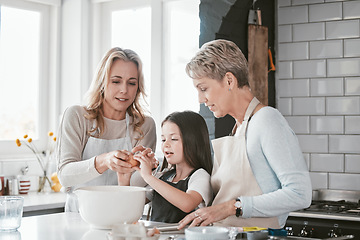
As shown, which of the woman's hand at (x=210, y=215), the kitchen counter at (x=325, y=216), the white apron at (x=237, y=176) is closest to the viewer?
the woman's hand at (x=210, y=215)

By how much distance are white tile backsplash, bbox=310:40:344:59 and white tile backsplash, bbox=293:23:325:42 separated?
0.15 feet

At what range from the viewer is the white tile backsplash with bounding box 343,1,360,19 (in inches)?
141

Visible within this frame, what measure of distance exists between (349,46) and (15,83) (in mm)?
2681

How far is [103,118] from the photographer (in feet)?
8.52

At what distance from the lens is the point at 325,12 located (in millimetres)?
3705

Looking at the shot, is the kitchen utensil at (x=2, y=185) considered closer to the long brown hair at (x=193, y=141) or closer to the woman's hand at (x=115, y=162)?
the woman's hand at (x=115, y=162)

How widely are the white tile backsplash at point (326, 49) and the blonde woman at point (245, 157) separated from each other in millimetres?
1790

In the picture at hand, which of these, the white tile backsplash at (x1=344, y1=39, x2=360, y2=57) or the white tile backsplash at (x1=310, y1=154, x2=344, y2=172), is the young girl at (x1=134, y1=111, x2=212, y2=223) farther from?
the white tile backsplash at (x1=344, y1=39, x2=360, y2=57)

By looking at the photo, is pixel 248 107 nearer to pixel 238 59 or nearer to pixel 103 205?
pixel 238 59

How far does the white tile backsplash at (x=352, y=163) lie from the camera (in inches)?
139

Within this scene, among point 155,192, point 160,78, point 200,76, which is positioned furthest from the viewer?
point 160,78

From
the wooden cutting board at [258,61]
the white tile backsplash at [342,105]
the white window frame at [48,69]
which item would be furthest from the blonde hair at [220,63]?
the white window frame at [48,69]

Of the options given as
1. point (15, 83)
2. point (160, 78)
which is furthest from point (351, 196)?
point (15, 83)

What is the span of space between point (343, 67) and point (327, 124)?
0.40m
